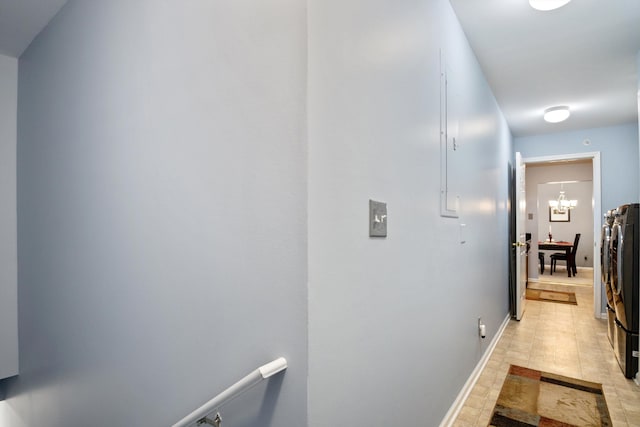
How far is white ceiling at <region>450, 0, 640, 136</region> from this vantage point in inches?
83.9

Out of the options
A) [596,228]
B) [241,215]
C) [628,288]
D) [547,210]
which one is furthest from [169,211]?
[547,210]

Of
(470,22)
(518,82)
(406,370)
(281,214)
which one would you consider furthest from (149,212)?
(518,82)

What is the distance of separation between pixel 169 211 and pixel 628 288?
3.33 m

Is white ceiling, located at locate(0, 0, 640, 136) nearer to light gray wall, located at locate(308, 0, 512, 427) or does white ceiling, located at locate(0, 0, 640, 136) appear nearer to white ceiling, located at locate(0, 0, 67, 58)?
white ceiling, located at locate(0, 0, 67, 58)

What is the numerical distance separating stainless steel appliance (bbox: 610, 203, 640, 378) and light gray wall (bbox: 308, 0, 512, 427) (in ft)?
4.75

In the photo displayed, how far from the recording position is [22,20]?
6.54 ft

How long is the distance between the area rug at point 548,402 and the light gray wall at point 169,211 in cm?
190

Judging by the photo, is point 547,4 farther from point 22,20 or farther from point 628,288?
point 22,20

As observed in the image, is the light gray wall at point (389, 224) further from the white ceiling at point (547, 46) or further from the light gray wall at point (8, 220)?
the light gray wall at point (8, 220)

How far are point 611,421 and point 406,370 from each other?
1.67 m

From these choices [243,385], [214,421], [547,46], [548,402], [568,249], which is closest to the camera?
[243,385]

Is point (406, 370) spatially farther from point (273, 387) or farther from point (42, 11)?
point (42, 11)

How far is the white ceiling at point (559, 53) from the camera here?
213cm

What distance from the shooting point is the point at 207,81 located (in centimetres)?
108
